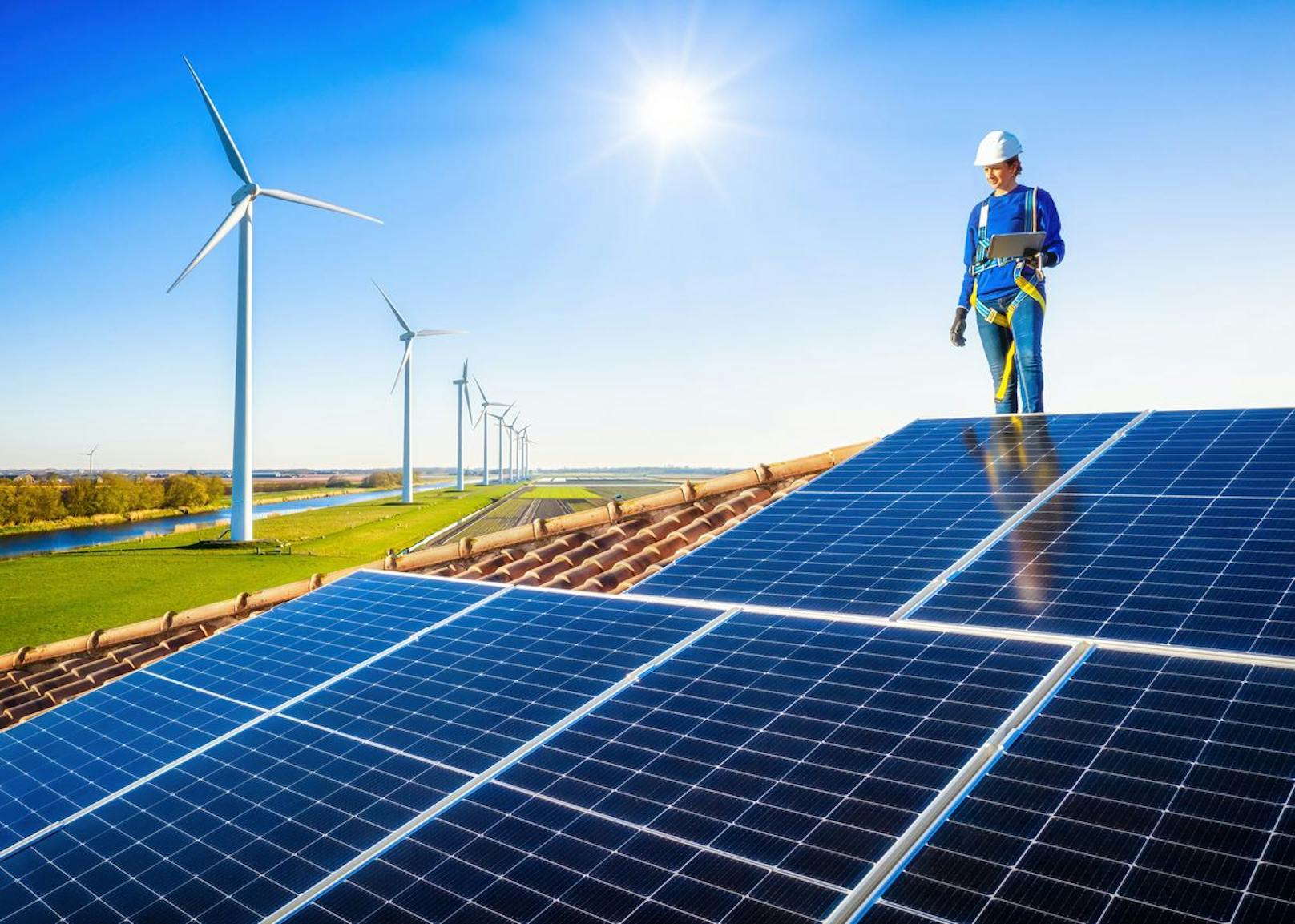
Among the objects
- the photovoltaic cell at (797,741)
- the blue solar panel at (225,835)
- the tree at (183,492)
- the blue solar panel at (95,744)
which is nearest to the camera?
the photovoltaic cell at (797,741)

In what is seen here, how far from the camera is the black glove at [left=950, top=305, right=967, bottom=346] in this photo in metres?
13.2

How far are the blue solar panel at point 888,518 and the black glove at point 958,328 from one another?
6.52 feet

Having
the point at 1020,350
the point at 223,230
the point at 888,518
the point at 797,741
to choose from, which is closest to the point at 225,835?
the point at 797,741

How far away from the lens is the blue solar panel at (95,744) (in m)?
6.11

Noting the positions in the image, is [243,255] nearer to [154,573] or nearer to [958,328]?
[154,573]

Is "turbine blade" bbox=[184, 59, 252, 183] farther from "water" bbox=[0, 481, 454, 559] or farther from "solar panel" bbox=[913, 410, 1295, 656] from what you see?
"solar panel" bbox=[913, 410, 1295, 656]

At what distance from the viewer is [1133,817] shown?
369cm

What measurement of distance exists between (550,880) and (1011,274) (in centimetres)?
1106

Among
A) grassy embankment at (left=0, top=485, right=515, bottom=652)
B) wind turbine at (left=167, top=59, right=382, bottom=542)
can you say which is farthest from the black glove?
wind turbine at (left=167, top=59, right=382, bottom=542)

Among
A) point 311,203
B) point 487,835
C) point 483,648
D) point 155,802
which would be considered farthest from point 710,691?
point 311,203

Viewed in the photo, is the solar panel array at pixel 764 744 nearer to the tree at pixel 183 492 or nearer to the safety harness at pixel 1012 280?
the safety harness at pixel 1012 280

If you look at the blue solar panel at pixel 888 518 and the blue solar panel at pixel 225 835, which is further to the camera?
the blue solar panel at pixel 888 518

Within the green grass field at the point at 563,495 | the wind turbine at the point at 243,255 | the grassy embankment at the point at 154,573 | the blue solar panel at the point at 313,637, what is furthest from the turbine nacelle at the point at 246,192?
the green grass field at the point at 563,495

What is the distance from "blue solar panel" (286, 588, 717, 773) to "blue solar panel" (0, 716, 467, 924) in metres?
0.28
